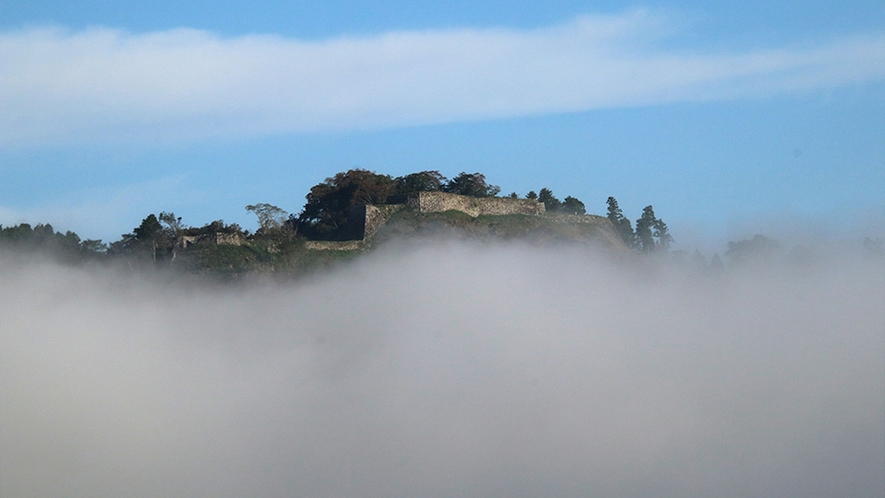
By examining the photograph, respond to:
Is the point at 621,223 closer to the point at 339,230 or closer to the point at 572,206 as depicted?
the point at 572,206

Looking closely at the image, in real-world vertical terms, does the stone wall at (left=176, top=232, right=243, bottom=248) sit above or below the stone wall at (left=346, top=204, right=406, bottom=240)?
below

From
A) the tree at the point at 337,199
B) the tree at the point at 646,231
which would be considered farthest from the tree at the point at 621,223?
the tree at the point at 337,199

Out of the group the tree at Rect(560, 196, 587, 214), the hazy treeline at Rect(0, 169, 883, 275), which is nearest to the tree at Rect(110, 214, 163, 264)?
the hazy treeline at Rect(0, 169, 883, 275)

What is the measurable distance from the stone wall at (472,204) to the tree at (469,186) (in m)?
2.78

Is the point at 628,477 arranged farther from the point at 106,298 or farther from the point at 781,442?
the point at 106,298

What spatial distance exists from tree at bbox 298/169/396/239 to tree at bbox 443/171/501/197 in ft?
20.5

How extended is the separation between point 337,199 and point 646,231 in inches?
1495

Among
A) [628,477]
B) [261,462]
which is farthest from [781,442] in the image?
[261,462]

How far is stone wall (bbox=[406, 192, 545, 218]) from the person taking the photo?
8931cm

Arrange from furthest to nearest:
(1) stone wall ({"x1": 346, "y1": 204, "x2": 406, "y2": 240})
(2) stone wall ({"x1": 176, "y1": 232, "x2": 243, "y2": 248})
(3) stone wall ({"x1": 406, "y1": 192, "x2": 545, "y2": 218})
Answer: (3) stone wall ({"x1": 406, "y1": 192, "x2": 545, "y2": 218}) < (1) stone wall ({"x1": 346, "y1": 204, "x2": 406, "y2": 240}) < (2) stone wall ({"x1": 176, "y1": 232, "x2": 243, "y2": 248})

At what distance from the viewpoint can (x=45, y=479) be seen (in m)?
88.4

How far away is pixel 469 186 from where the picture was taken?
96938 mm

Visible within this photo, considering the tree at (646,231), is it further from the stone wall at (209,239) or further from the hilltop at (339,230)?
the stone wall at (209,239)

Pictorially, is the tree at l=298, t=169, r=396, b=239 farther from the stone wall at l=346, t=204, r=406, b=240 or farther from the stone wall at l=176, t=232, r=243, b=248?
the stone wall at l=176, t=232, r=243, b=248
